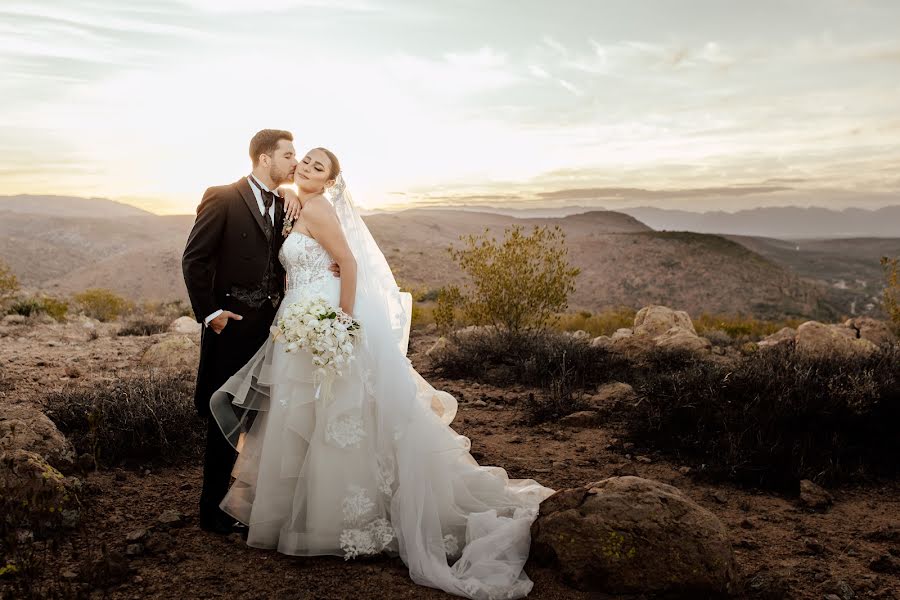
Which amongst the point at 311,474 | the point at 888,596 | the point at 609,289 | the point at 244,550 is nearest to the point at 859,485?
the point at 888,596

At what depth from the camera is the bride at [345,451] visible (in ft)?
12.3

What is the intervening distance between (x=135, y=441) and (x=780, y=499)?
532 cm

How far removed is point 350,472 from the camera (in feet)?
12.5

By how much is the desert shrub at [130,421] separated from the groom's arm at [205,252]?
6.21 ft

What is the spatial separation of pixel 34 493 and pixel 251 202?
227 cm

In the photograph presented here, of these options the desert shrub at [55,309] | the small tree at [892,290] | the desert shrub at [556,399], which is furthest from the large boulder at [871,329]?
the desert shrub at [55,309]

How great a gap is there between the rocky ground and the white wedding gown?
0.18 metres

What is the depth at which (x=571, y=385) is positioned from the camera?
Result: 25.2 feet

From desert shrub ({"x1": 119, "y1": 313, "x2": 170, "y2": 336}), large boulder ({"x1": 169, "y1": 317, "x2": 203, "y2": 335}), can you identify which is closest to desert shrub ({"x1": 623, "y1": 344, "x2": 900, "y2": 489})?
large boulder ({"x1": 169, "y1": 317, "x2": 203, "y2": 335})

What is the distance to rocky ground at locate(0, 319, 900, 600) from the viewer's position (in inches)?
136

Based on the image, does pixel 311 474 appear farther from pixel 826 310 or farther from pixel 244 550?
pixel 826 310

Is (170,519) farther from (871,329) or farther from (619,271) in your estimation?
(619,271)

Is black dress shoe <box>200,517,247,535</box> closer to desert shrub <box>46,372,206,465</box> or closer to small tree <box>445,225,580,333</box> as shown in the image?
desert shrub <box>46,372,206,465</box>

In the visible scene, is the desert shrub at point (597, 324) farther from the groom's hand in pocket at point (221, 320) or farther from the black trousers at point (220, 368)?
the groom's hand in pocket at point (221, 320)
